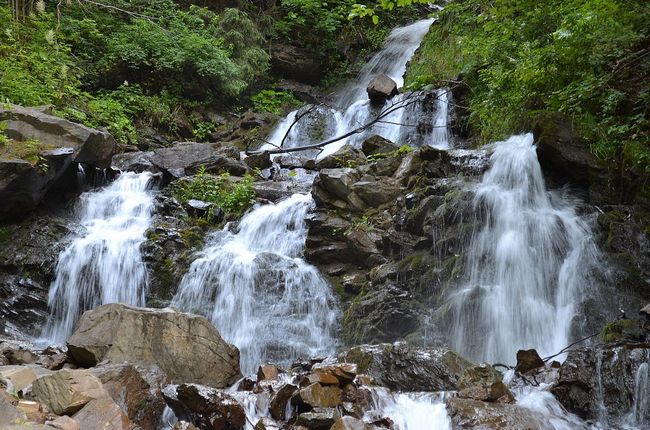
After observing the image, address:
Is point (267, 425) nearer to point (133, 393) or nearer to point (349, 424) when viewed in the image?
point (349, 424)

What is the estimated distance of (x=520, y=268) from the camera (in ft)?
23.6

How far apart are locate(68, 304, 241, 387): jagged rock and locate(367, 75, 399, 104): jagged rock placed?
33.4 ft

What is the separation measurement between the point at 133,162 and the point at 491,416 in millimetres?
9878

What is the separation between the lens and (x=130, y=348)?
5629 millimetres

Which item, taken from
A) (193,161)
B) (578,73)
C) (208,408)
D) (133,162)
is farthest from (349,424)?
(133,162)

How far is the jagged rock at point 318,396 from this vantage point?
4.72 meters

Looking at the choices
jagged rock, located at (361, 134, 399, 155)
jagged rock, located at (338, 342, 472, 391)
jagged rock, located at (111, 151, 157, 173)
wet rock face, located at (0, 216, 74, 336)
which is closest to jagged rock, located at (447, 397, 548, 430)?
jagged rock, located at (338, 342, 472, 391)

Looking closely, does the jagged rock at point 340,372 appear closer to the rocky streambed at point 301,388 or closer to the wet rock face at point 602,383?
the rocky streambed at point 301,388

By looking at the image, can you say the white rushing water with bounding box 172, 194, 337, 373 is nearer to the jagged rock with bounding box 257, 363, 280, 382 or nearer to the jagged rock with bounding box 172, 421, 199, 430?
the jagged rock with bounding box 257, 363, 280, 382

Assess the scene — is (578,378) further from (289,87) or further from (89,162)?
(289,87)

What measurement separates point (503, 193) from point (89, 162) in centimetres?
754

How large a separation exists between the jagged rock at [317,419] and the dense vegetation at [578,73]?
505cm

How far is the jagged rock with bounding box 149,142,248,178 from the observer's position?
1187 cm

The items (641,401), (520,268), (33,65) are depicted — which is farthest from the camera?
(33,65)
